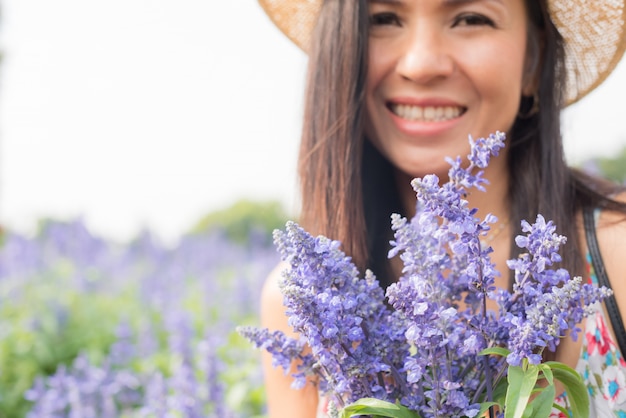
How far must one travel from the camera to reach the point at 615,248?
189 cm

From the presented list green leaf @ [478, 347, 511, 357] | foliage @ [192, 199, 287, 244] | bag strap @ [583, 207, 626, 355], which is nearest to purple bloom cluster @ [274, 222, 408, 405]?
green leaf @ [478, 347, 511, 357]

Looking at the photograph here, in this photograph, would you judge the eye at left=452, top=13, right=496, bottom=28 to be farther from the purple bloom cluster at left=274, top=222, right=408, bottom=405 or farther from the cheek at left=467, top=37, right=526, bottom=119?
the purple bloom cluster at left=274, top=222, right=408, bottom=405

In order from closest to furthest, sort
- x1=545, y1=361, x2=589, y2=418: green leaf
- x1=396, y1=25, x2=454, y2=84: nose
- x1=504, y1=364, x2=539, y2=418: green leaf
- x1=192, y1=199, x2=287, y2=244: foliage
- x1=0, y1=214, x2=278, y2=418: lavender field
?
x1=504, y1=364, x2=539, y2=418: green leaf, x1=545, y1=361, x2=589, y2=418: green leaf, x1=396, y1=25, x2=454, y2=84: nose, x1=0, y1=214, x2=278, y2=418: lavender field, x1=192, y1=199, x2=287, y2=244: foliage

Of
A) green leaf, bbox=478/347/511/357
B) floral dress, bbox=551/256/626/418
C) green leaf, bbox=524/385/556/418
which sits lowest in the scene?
floral dress, bbox=551/256/626/418

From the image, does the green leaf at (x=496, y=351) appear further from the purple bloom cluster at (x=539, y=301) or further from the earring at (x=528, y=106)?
the earring at (x=528, y=106)

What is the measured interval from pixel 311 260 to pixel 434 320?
174 mm

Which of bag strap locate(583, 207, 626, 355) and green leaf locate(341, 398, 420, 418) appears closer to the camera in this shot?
green leaf locate(341, 398, 420, 418)

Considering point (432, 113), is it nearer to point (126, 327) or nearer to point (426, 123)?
point (426, 123)

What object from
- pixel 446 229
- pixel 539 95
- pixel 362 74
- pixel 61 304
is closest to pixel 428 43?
pixel 362 74

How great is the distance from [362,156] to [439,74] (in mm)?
347

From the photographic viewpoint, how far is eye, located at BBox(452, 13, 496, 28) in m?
1.83

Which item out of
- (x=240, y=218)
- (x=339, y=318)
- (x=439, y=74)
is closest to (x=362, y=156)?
(x=439, y=74)

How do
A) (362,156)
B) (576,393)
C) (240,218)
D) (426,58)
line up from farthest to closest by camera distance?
(240,218) → (362,156) → (426,58) → (576,393)

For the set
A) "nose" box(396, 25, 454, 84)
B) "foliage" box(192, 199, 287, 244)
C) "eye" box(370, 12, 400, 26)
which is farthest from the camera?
"foliage" box(192, 199, 287, 244)
